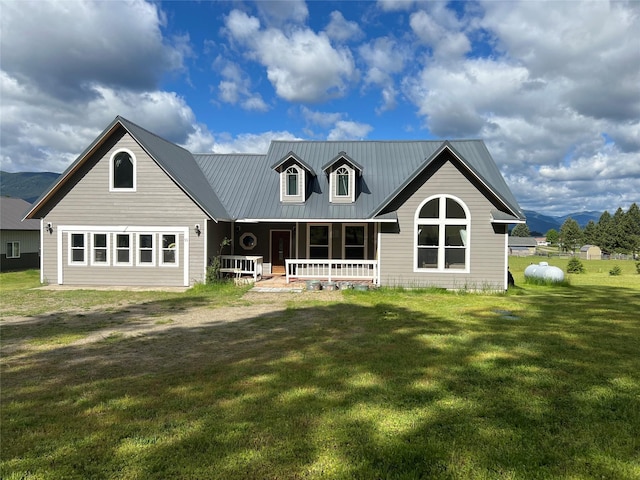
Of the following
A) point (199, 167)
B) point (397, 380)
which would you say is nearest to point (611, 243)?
point (199, 167)

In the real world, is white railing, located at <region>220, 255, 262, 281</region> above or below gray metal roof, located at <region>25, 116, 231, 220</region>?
below

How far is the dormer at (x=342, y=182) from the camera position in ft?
61.6

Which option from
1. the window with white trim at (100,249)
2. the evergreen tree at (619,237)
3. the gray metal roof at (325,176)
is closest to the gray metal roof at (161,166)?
the gray metal roof at (325,176)

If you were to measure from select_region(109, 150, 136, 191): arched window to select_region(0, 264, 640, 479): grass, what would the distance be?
880 centimetres

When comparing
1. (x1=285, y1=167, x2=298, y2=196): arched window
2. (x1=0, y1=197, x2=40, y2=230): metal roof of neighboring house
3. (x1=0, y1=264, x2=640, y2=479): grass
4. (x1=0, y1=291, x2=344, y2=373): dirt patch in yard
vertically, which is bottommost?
(x1=0, y1=291, x2=344, y2=373): dirt patch in yard

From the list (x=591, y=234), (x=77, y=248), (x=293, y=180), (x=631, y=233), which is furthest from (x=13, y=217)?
(x=591, y=234)

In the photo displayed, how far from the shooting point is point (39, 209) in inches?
691

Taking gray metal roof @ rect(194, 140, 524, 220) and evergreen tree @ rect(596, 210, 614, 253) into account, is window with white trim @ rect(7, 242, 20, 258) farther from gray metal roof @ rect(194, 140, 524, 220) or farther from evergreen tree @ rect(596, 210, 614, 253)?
evergreen tree @ rect(596, 210, 614, 253)

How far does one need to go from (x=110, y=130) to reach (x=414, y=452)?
58.5ft

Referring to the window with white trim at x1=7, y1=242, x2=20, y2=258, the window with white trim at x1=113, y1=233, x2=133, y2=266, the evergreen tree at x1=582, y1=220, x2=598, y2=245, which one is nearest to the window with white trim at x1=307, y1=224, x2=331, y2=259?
the window with white trim at x1=113, y1=233, x2=133, y2=266

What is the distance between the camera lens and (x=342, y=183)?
19109 millimetres

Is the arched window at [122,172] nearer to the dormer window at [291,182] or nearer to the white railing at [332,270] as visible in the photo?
the dormer window at [291,182]

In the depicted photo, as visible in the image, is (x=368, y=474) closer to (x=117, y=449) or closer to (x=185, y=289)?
(x=117, y=449)

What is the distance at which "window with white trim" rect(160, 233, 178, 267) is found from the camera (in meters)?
17.5
